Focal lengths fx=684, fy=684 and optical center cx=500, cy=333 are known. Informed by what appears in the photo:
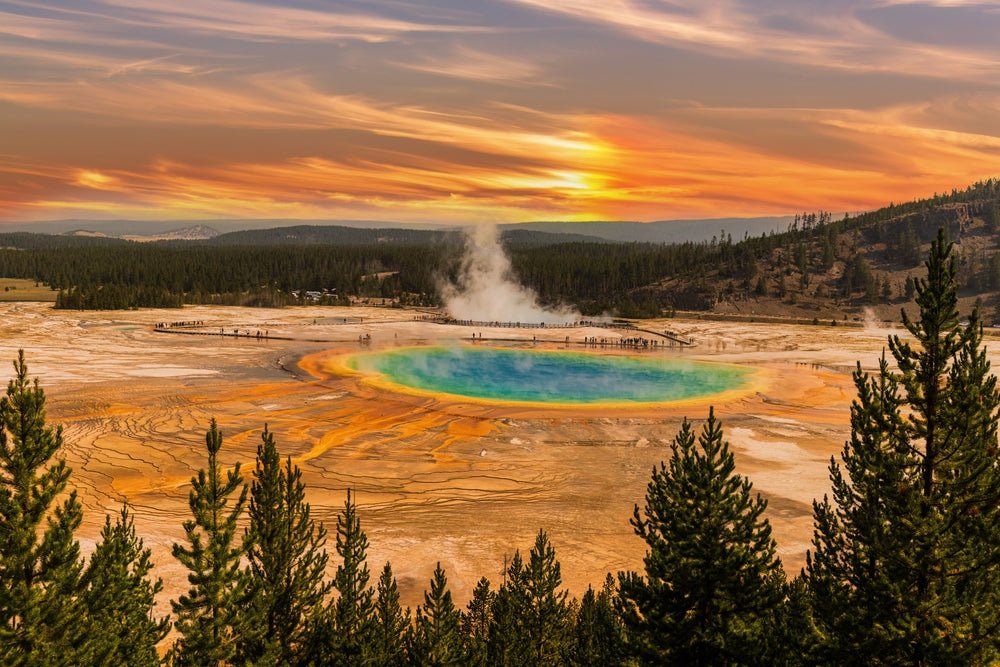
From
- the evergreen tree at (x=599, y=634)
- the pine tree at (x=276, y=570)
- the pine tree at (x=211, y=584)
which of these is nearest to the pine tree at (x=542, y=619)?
the evergreen tree at (x=599, y=634)

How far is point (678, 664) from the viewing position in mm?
14312

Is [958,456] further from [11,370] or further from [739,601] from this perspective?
[11,370]

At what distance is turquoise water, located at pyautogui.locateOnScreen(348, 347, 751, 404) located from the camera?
62438 millimetres

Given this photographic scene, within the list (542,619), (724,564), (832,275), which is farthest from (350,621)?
(832,275)

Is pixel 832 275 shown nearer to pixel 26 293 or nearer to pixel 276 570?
pixel 276 570

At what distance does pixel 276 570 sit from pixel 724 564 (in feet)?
34.4

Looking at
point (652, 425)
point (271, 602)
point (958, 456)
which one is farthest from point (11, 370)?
point (958, 456)

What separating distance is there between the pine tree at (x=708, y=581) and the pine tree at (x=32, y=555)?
11.6m

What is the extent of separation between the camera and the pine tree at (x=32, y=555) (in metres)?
13.0

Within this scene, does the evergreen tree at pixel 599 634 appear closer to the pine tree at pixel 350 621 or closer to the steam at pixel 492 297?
the pine tree at pixel 350 621

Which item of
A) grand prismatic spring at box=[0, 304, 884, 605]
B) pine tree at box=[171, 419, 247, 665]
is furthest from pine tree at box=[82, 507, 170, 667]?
grand prismatic spring at box=[0, 304, 884, 605]

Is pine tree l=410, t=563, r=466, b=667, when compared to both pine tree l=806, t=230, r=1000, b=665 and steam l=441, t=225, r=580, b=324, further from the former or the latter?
steam l=441, t=225, r=580, b=324

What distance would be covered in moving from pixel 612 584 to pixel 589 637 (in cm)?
396

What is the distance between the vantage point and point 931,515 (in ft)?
41.0
